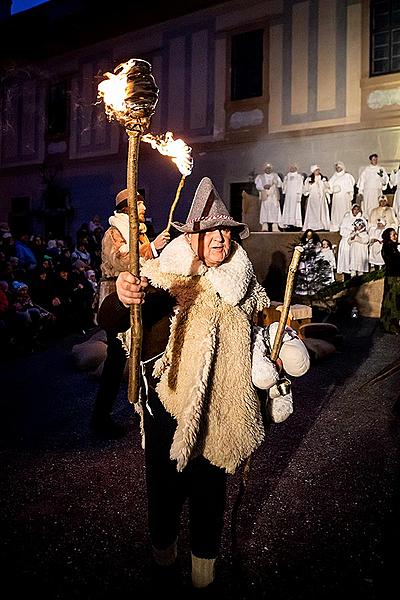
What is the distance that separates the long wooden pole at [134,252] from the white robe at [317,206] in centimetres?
1200

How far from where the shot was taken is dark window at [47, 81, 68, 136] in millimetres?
19359

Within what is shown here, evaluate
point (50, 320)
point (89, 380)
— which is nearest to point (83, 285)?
point (50, 320)

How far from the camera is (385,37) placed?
43.5 feet

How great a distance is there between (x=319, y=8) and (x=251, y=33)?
2.16m

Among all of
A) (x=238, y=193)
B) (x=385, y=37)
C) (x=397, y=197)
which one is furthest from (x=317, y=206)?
(x=385, y=37)

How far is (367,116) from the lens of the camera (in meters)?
13.2

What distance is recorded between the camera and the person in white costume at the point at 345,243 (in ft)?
40.4

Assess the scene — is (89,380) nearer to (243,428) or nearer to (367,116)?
(243,428)

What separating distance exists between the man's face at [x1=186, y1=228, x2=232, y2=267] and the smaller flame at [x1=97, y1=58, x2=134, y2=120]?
1.88 ft

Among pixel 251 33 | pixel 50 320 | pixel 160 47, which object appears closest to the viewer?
pixel 50 320

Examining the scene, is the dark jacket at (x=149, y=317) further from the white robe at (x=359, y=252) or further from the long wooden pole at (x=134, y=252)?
the white robe at (x=359, y=252)

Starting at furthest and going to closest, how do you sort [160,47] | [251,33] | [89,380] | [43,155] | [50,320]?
[43,155]
[160,47]
[251,33]
[50,320]
[89,380]

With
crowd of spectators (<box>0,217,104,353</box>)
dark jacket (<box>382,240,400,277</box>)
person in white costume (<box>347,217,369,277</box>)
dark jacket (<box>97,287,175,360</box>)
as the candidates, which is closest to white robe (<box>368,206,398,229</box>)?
person in white costume (<box>347,217,369,277</box>)

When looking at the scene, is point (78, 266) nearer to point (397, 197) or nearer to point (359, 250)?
point (359, 250)
